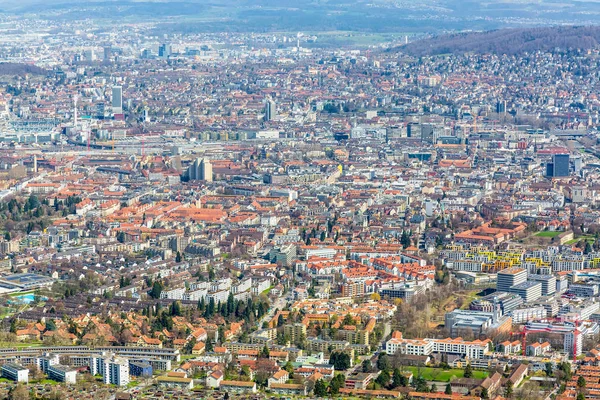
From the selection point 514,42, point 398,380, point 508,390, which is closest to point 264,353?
point 398,380

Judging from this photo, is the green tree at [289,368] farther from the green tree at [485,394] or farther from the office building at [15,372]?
the office building at [15,372]

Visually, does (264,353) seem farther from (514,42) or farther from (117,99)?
(514,42)

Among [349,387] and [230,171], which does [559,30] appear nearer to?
[230,171]

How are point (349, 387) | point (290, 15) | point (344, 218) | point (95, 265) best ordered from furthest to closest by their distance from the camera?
point (290, 15) < point (344, 218) < point (95, 265) < point (349, 387)

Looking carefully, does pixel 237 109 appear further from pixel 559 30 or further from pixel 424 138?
pixel 559 30

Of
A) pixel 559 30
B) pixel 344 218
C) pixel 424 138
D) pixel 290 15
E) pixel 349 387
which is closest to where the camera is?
pixel 349 387

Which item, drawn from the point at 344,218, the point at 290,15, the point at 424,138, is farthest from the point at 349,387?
the point at 290,15

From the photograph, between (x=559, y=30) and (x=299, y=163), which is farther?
(x=559, y=30)
